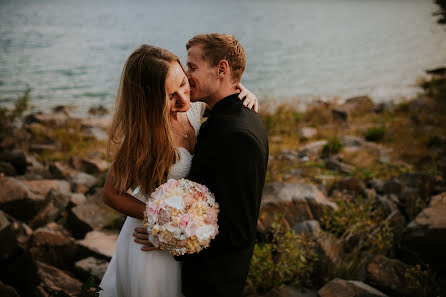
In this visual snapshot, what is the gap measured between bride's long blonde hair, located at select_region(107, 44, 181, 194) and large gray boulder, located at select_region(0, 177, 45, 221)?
353 cm

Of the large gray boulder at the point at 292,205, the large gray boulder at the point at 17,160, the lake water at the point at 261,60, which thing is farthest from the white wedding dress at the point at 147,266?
the lake water at the point at 261,60

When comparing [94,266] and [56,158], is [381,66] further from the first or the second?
[94,266]

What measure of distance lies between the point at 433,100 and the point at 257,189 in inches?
519

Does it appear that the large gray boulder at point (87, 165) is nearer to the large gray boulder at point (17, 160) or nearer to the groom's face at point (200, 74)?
the large gray boulder at point (17, 160)

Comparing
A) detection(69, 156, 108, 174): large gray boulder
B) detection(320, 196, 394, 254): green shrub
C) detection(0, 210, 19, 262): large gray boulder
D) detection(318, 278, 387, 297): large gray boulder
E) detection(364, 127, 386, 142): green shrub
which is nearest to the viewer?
detection(318, 278, 387, 297): large gray boulder

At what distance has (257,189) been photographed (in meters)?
2.54

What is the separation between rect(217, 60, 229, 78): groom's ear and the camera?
293cm

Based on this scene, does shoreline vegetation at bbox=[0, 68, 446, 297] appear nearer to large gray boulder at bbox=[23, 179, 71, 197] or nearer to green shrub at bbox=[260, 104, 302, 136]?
large gray boulder at bbox=[23, 179, 71, 197]

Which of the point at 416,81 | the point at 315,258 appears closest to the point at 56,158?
the point at 315,258

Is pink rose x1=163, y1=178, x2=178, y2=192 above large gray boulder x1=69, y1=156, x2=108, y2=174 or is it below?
above

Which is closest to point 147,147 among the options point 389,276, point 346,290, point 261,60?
point 346,290

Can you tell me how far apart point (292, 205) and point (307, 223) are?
358mm

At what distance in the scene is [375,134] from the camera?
1031cm

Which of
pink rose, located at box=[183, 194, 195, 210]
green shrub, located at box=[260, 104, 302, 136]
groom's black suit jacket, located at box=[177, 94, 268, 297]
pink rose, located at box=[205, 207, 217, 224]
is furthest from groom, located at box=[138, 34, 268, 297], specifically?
green shrub, located at box=[260, 104, 302, 136]
